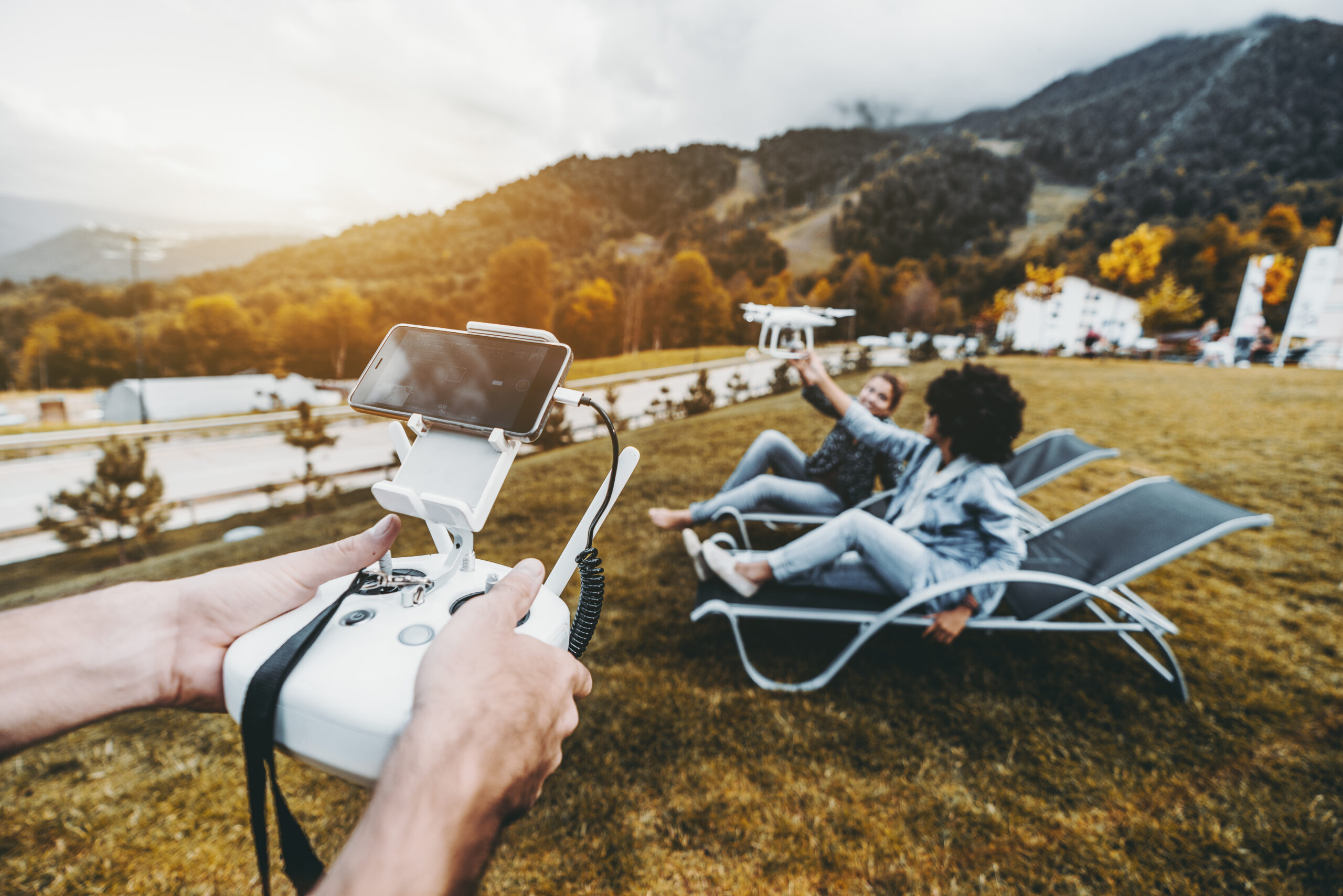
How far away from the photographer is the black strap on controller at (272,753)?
26.1 inches

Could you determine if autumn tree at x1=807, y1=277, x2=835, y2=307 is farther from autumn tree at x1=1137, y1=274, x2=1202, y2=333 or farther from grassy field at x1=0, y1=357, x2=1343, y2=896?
grassy field at x1=0, y1=357, x2=1343, y2=896

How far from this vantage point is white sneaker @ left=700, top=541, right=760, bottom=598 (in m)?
2.60

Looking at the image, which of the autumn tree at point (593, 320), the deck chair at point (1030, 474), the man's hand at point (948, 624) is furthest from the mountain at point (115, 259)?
the man's hand at point (948, 624)

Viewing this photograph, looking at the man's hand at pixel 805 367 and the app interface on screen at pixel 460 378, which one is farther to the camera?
the man's hand at pixel 805 367

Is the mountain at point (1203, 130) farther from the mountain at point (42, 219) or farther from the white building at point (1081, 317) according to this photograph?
the mountain at point (42, 219)

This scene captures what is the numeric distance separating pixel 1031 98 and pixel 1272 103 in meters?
70.9

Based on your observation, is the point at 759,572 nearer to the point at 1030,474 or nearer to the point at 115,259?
the point at 1030,474

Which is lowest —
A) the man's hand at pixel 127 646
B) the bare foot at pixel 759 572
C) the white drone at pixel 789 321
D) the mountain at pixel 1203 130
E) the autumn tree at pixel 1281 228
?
the bare foot at pixel 759 572

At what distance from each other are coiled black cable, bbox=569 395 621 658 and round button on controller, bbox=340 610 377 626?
1.11 ft

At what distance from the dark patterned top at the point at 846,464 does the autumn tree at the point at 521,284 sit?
2681 cm

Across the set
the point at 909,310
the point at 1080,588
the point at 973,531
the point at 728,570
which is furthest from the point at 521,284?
the point at 1080,588

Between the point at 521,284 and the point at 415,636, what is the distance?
31.1 m

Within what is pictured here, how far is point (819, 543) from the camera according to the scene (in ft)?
8.62

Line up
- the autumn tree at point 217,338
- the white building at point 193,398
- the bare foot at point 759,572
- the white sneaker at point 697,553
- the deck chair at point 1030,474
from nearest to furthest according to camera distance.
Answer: the bare foot at point 759,572 → the white sneaker at point 697,553 → the deck chair at point 1030,474 → the white building at point 193,398 → the autumn tree at point 217,338
